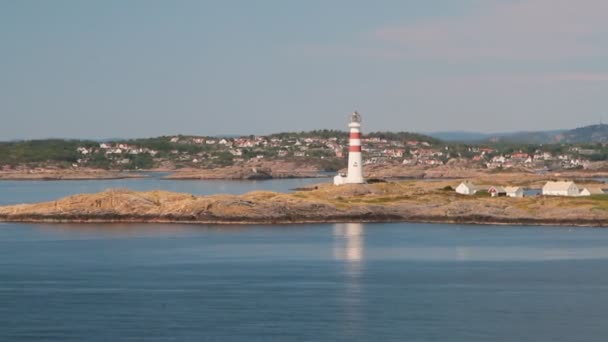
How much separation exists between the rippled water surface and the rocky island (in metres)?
4.25

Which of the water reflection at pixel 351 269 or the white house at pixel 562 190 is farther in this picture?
the white house at pixel 562 190

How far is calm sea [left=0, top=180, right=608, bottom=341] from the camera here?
33719 mm

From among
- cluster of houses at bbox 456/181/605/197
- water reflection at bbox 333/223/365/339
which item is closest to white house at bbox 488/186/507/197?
cluster of houses at bbox 456/181/605/197

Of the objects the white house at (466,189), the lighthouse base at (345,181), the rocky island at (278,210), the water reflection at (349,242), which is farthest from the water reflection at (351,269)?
the lighthouse base at (345,181)

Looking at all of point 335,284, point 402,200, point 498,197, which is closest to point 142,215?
point 402,200

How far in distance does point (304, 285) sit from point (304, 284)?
0.28 meters

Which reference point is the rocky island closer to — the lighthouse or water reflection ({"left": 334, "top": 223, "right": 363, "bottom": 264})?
water reflection ({"left": 334, "top": 223, "right": 363, "bottom": 264})

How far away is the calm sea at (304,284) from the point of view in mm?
33719

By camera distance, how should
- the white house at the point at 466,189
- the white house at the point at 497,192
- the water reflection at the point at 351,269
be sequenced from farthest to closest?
the white house at the point at 466,189
the white house at the point at 497,192
the water reflection at the point at 351,269

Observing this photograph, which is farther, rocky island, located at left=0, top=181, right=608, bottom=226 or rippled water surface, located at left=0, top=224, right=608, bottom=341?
rocky island, located at left=0, top=181, right=608, bottom=226

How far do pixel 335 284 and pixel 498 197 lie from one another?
35.9 meters

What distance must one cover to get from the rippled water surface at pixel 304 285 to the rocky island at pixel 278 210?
4247mm

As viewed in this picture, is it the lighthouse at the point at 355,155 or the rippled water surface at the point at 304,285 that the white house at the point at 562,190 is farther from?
the rippled water surface at the point at 304,285

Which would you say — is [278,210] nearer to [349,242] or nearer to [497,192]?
[349,242]
